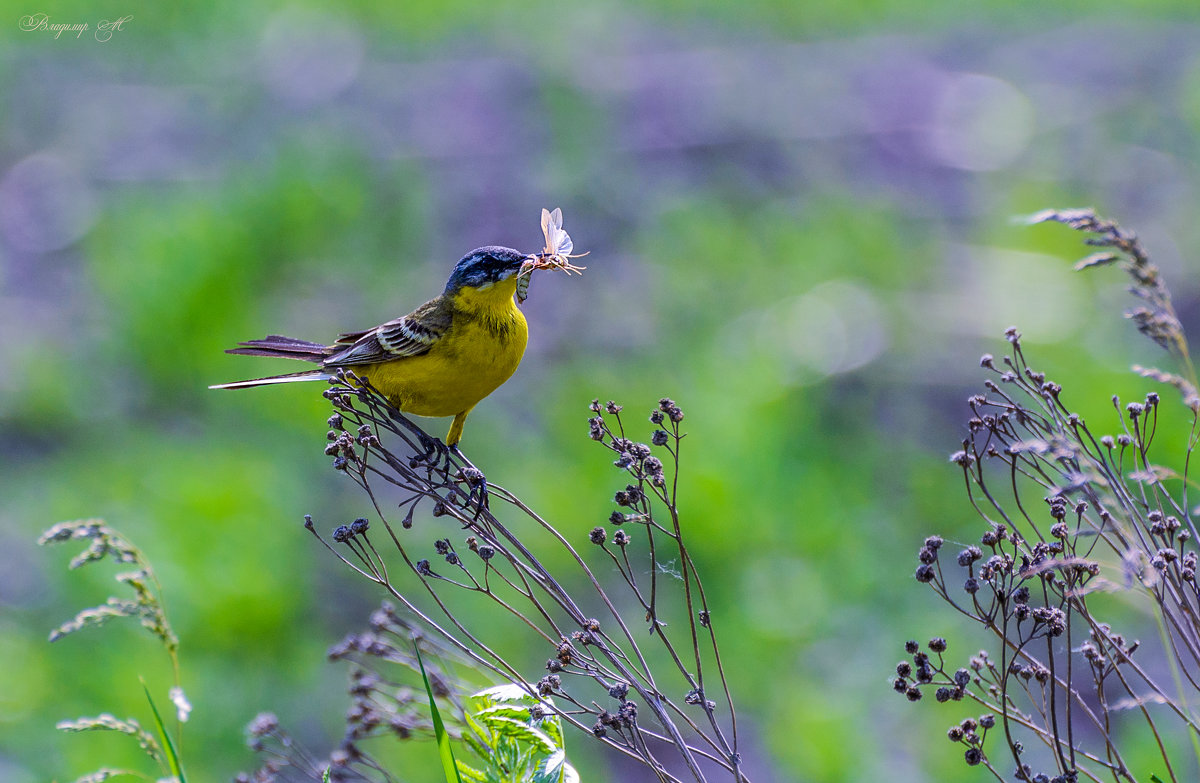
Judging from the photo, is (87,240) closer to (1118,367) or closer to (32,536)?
(32,536)

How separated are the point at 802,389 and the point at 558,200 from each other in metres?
2.79

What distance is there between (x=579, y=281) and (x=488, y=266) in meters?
5.15

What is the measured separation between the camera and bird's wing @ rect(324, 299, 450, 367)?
3.00 m

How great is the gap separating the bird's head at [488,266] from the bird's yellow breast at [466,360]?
0.09 ft

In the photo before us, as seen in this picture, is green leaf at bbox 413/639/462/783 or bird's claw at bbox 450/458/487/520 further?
bird's claw at bbox 450/458/487/520

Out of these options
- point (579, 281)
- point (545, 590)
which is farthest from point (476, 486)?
point (579, 281)

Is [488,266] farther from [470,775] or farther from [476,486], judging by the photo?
[470,775]

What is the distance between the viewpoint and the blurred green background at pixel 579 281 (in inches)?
186

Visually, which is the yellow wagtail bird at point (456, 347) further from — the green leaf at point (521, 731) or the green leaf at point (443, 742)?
the green leaf at point (443, 742)

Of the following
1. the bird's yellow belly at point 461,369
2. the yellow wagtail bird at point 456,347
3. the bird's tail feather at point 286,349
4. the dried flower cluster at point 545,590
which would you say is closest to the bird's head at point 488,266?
the yellow wagtail bird at point 456,347

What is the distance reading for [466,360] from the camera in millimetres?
2830

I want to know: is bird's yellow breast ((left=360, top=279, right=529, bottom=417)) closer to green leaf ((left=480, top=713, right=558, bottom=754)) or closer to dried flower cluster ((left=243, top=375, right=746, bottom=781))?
dried flower cluster ((left=243, top=375, right=746, bottom=781))

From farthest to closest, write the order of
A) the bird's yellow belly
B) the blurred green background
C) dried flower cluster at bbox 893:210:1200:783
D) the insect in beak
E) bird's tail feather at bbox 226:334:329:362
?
1. the blurred green background
2. bird's tail feather at bbox 226:334:329:362
3. the bird's yellow belly
4. the insect in beak
5. dried flower cluster at bbox 893:210:1200:783

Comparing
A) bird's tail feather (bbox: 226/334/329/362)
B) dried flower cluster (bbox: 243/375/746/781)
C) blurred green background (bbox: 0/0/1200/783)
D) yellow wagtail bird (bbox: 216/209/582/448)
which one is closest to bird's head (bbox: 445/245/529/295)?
yellow wagtail bird (bbox: 216/209/582/448)
